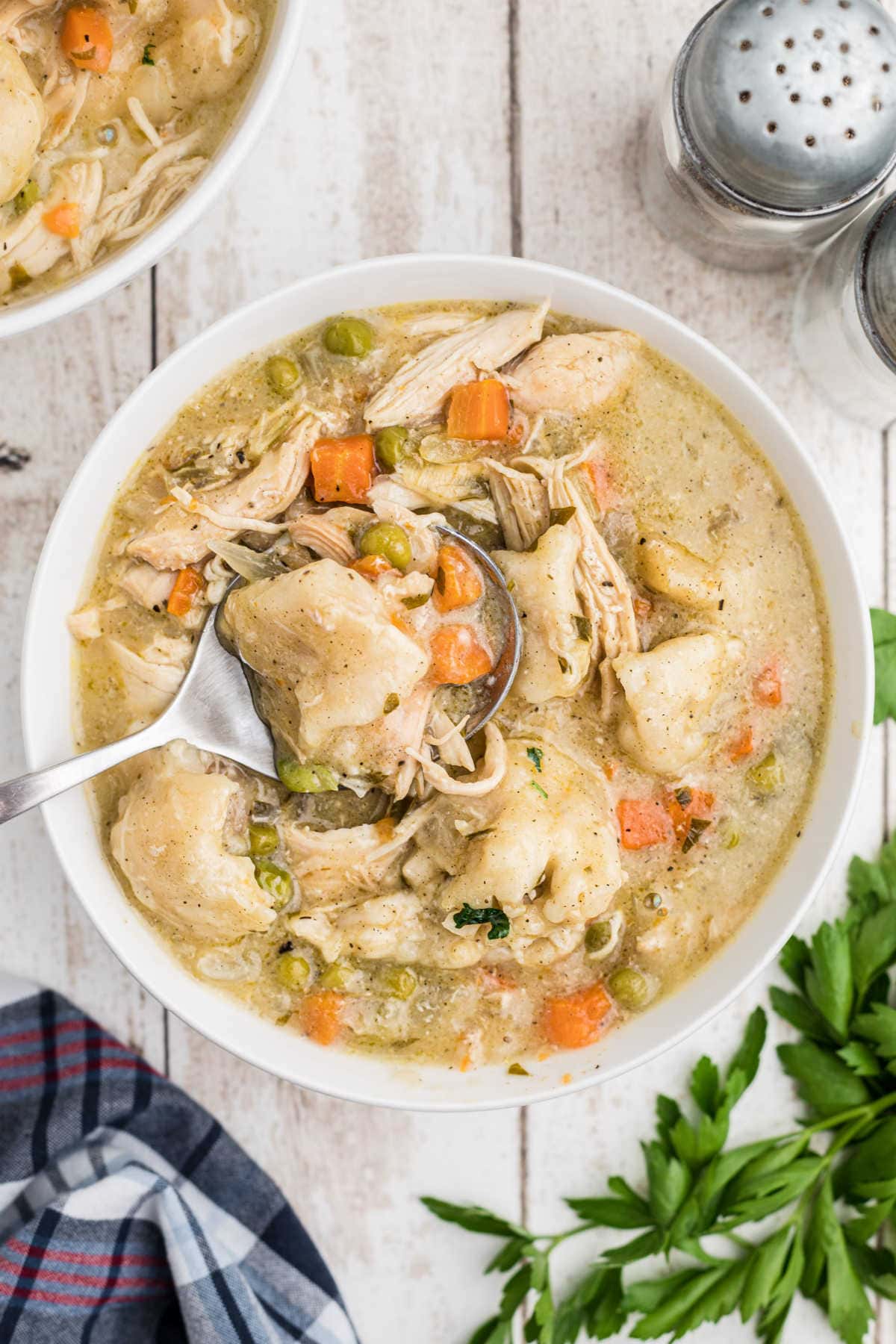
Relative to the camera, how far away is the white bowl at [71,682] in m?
2.71

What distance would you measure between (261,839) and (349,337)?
3.95ft

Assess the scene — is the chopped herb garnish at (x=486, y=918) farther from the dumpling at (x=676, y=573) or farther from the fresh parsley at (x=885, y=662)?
the fresh parsley at (x=885, y=662)

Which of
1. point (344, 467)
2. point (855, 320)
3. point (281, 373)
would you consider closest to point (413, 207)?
point (281, 373)

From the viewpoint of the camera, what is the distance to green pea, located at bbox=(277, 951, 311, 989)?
291cm

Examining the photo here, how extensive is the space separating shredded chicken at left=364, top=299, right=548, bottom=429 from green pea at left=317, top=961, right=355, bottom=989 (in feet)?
4.28

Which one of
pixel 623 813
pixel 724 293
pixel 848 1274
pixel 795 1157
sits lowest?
pixel 848 1274

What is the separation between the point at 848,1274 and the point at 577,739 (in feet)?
5.88

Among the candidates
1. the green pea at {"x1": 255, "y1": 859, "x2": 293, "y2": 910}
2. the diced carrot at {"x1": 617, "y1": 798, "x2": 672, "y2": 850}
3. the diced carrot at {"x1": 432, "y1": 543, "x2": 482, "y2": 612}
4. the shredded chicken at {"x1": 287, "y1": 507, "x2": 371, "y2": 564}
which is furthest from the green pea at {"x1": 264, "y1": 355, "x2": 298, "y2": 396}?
the diced carrot at {"x1": 617, "y1": 798, "x2": 672, "y2": 850}

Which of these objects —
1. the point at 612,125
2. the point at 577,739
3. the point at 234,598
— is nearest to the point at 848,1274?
the point at 577,739

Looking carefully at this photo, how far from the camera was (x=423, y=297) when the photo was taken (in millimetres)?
2848

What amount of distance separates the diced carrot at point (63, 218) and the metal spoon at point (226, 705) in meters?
0.84

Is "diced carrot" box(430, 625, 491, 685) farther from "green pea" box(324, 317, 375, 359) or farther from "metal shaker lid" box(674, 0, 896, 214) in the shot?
"metal shaker lid" box(674, 0, 896, 214)

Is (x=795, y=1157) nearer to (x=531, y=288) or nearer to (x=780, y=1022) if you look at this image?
(x=780, y=1022)

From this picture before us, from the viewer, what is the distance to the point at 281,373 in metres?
2.81
